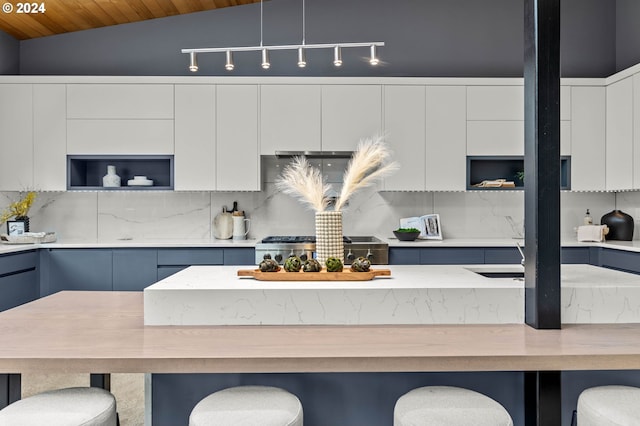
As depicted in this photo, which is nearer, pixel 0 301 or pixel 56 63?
pixel 0 301

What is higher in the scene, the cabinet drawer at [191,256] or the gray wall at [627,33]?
the gray wall at [627,33]

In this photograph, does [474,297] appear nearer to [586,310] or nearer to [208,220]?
[586,310]

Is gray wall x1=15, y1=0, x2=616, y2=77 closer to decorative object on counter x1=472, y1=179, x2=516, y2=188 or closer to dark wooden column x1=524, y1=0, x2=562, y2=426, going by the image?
decorative object on counter x1=472, y1=179, x2=516, y2=188

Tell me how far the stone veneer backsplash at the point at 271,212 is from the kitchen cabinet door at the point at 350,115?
0.61 m

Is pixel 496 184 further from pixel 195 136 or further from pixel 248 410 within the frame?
pixel 248 410

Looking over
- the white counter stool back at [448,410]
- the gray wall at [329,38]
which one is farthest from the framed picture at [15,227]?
the white counter stool back at [448,410]

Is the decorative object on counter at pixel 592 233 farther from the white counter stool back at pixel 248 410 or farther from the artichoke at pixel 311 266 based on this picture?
the white counter stool back at pixel 248 410

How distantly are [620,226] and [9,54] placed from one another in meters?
5.75

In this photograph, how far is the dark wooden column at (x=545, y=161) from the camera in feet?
5.68

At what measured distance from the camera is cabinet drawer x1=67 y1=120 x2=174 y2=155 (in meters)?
4.39

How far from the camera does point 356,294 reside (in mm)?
1840

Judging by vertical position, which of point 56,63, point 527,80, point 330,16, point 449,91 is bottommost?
point 527,80

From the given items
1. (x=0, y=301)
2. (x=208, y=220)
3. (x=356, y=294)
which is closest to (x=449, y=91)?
(x=208, y=220)

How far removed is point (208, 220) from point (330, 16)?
2.30m
